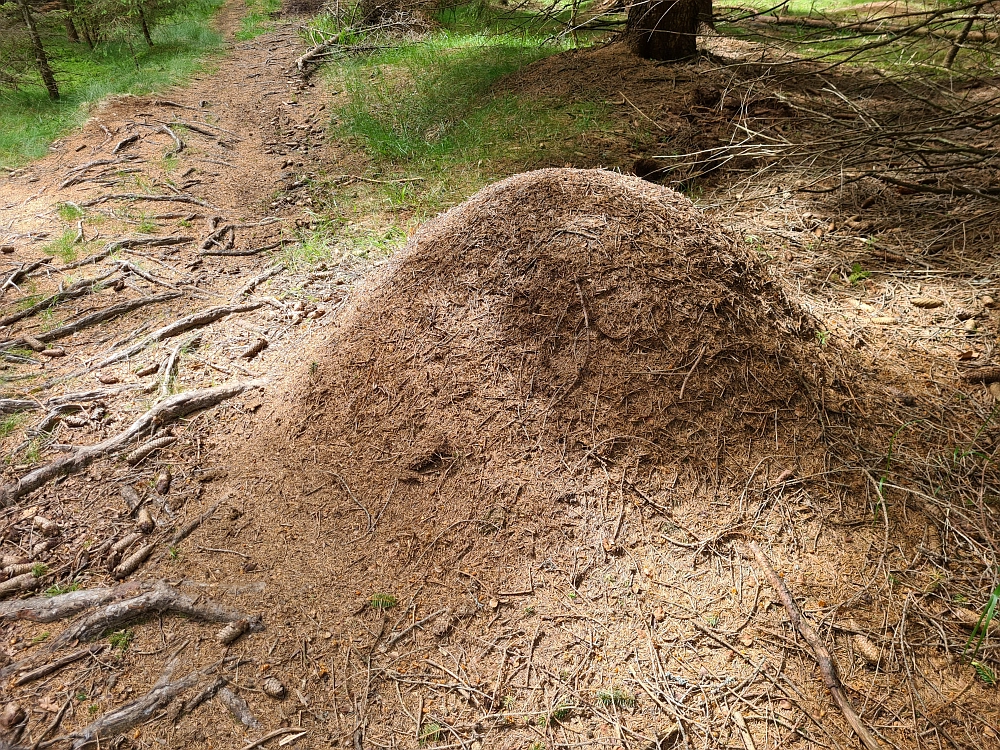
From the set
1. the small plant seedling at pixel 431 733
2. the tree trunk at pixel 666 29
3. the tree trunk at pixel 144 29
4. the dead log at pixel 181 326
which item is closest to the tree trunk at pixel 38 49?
the tree trunk at pixel 144 29

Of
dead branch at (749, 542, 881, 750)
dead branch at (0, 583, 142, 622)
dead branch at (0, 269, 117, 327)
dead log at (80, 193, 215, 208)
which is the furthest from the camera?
dead log at (80, 193, 215, 208)

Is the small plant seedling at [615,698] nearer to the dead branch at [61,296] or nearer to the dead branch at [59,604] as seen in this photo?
the dead branch at [59,604]

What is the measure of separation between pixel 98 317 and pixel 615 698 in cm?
442

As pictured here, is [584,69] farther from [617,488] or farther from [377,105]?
[617,488]

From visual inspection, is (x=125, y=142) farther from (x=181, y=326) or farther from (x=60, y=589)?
(x=60, y=589)

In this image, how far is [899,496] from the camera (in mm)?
2486

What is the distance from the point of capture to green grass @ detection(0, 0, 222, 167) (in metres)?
7.32

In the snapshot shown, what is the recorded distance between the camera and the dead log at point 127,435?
2.95 meters

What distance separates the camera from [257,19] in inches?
472

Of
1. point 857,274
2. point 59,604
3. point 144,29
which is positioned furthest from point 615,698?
point 144,29

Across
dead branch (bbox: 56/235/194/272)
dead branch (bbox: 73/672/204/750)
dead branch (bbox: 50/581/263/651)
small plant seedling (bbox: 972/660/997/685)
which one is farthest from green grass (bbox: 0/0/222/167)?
small plant seedling (bbox: 972/660/997/685)

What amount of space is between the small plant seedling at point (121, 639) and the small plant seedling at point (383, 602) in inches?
39.0

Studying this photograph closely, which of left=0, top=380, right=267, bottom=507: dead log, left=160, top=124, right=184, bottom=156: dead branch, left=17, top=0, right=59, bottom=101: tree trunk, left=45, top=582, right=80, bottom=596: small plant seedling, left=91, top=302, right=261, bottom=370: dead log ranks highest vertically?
left=17, top=0, right=59, bottom=101: tree trunk

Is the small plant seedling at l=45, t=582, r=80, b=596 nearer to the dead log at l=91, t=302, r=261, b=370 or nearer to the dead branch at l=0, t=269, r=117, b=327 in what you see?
the dead log at l=91, t=302, r=261, b=370
